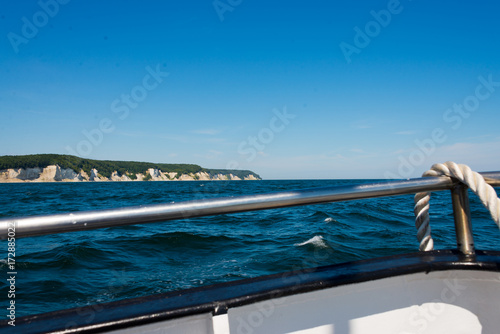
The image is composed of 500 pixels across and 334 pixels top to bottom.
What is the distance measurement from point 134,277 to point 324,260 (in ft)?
10.8

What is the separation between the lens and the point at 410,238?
271 inches

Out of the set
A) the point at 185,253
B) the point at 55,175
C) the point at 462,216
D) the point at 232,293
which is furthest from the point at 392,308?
the point at 55,175

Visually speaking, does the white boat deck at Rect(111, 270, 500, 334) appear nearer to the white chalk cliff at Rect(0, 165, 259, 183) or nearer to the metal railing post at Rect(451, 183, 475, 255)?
the metal railing post at Rect(451, 183, 475, 255)

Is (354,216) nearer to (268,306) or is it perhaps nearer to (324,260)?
(324,260)

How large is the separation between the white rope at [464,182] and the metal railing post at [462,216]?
0.07 meters

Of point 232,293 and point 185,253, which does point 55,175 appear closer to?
point 185,253

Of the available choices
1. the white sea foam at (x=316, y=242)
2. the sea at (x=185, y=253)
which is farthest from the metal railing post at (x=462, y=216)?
the white sea foam at (x=316, y=242)

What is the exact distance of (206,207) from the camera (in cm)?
87

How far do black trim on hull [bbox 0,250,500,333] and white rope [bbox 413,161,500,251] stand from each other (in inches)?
3.7

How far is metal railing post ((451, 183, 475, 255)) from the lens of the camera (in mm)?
1172

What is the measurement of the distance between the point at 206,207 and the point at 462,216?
101 centimetres

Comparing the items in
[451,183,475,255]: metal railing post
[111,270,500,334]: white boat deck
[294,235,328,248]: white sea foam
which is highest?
[451,183,475,255]: metal railing post

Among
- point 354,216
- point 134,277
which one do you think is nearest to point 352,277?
point 134,277

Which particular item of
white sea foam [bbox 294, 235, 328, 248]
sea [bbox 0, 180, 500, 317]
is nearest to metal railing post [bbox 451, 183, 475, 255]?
sea [bbox 0, 180, 500, 317]
